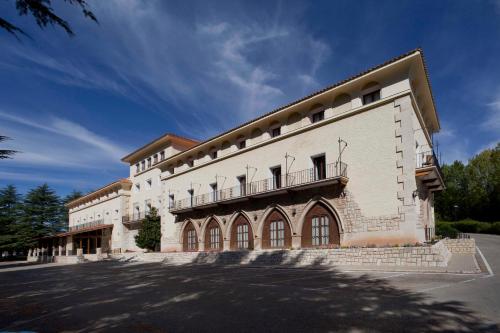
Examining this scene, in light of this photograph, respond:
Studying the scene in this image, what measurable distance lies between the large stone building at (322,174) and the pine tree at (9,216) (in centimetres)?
3107

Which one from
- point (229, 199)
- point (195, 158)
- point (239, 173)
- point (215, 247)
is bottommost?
point (215, 247)

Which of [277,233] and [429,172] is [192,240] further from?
[429,172]

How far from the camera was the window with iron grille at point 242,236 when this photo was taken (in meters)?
23.0

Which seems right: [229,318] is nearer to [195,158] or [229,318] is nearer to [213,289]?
[213,289]

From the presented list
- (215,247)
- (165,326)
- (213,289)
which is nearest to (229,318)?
(165,326)

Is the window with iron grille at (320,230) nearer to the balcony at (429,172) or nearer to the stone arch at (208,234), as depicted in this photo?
the balcony at (429,172)

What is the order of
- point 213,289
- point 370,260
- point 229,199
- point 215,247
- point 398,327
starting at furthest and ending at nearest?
point 215,247 → point 229,199 → point 370,260 → point 213,289 → point 398,327

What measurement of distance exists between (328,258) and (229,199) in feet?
29.2

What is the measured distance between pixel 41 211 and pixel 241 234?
147 ft

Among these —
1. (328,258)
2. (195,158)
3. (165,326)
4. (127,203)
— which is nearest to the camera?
(165,326)

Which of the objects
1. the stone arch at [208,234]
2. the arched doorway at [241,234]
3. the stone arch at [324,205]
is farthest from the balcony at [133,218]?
the stone arch at [324,205]

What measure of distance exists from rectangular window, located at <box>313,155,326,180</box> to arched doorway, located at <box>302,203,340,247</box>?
163 centimetres

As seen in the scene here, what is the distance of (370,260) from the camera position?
1442 centimetres

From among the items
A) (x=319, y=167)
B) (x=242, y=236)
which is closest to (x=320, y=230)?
(x=319, y=167)
